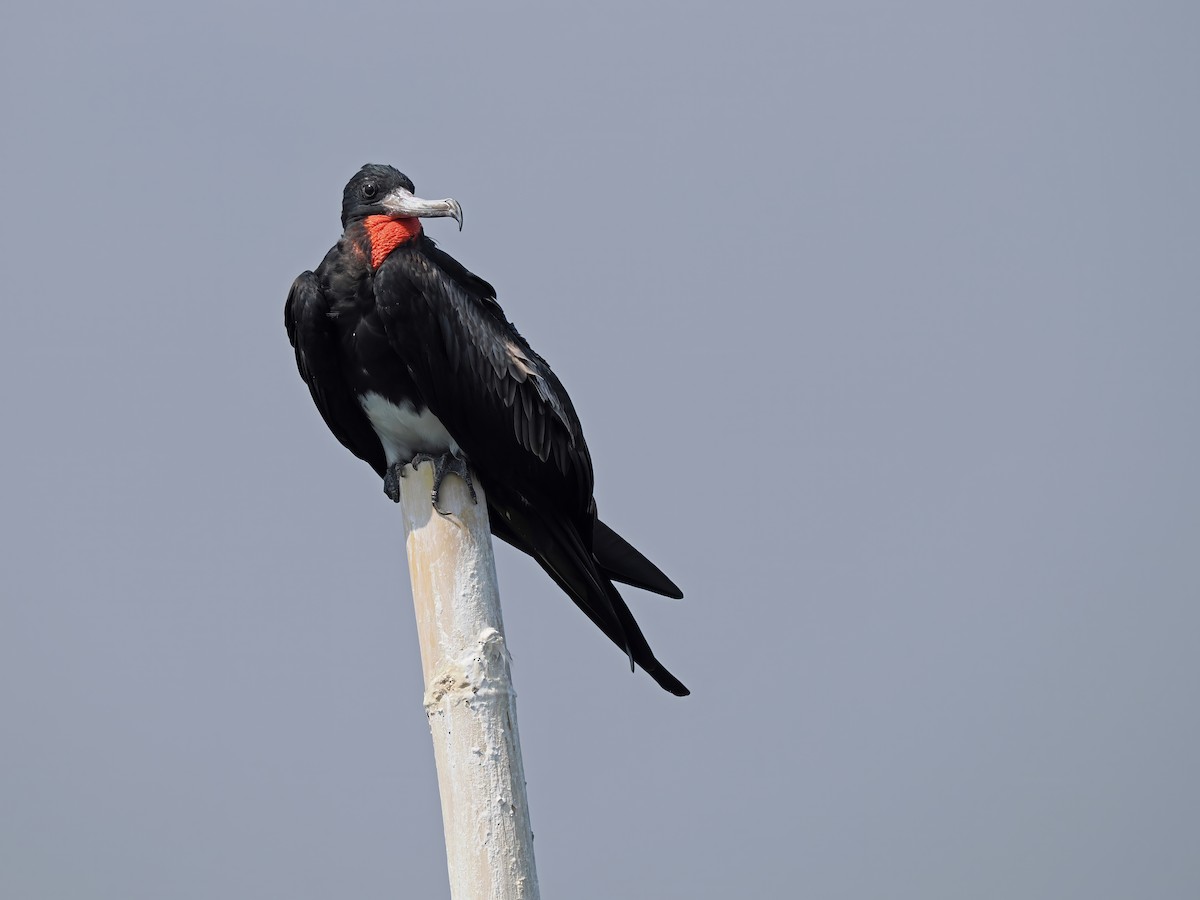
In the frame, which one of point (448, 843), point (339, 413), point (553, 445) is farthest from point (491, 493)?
point (448, 843)

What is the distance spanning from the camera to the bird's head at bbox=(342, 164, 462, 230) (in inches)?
206

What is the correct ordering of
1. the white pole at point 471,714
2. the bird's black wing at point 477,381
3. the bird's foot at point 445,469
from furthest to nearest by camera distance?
the bird's black wing at point 477,381 < the bird's foot at point 445,469 < the white pole at point 471,714

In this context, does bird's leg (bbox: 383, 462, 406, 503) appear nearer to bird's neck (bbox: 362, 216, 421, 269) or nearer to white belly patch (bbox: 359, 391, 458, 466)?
white belly patch (bbox: 359, 391, 458, 466)

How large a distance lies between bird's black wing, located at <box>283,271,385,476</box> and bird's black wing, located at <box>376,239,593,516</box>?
268 millimetres

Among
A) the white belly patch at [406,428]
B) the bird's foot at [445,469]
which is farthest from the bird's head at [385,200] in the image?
the bird's foot at [445,469]

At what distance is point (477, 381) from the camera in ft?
17.2

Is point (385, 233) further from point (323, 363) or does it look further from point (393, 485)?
point (393, 485)

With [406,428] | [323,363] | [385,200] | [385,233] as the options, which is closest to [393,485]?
[406,428]

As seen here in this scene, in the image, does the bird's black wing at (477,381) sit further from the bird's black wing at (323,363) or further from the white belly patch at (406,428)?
the bird's black wing at (323,363)

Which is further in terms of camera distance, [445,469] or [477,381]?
[477,381]

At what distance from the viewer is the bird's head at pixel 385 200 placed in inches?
206

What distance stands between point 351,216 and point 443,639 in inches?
79.5

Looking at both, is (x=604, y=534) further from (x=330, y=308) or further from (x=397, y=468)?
(x=330, y=308)

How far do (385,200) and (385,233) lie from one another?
16 cm
